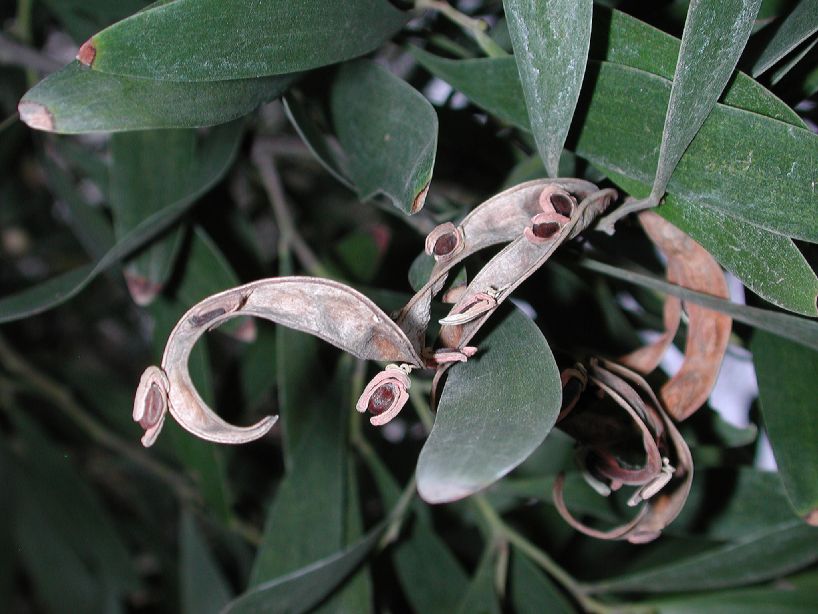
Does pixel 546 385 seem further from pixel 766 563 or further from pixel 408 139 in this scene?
pixel 766 563

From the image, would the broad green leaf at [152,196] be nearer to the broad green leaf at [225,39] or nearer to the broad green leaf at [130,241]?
the broad green leaf at [130,241]

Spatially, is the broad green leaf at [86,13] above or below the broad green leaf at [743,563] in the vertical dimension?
above

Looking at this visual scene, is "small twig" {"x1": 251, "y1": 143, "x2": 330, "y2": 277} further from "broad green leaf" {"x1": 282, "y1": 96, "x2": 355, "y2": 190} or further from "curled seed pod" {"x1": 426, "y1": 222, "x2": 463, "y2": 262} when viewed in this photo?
"curled seed pod" {"x1": 426, "y1": 222, "x2": 463, "y2": 262}

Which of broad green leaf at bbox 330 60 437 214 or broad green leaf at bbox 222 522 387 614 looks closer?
broad green leaf at bbox 330 60 437 214

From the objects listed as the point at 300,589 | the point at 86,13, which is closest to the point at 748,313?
the point at 300,589

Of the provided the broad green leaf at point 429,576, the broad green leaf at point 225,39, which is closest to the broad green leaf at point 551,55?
the broad green leaf at point 225,39

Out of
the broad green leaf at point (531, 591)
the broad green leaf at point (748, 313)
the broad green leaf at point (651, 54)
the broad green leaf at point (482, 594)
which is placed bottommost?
the broad green leaf at point (531, 591)

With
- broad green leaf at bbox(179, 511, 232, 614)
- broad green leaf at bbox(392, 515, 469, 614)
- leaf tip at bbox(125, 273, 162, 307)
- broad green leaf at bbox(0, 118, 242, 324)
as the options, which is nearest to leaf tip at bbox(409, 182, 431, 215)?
broad green leaf at bbox(0, 118, 242, 324)

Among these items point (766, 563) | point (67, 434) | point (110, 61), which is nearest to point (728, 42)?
point (110, 61)
